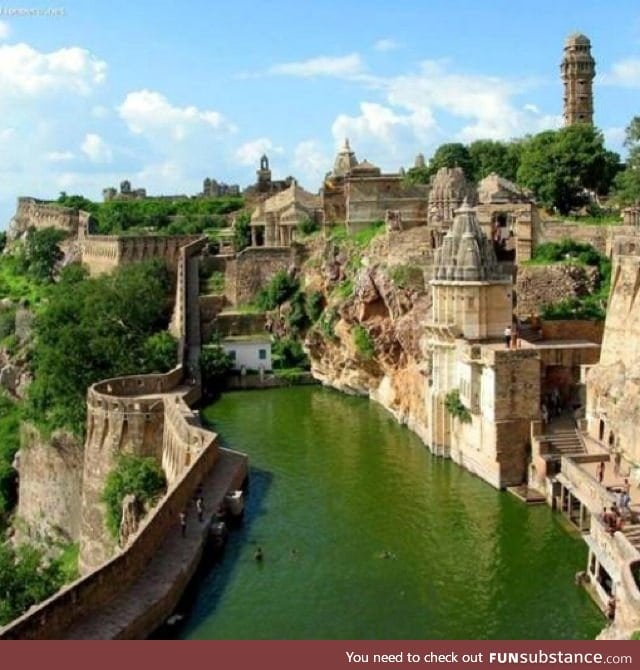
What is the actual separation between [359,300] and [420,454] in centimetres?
1310

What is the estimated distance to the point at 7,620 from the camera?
77.2ft

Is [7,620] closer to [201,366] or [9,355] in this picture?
[201,366]

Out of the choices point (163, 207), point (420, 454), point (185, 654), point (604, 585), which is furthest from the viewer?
point (163, 207)

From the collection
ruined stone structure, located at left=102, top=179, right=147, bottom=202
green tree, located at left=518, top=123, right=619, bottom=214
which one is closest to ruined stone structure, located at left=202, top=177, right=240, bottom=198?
ruined stone structure, located at left=102, top=179, right=147, bottom=202

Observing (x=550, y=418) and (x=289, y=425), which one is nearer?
(x=550, y=418)

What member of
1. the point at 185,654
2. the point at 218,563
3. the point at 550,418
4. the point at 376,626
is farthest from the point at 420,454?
the point at 185,654

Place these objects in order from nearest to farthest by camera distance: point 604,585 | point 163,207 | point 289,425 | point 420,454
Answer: point 604,585 → point 420,454 → point 289,425 → point 163,207

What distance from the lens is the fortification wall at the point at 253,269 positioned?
57.8 metres

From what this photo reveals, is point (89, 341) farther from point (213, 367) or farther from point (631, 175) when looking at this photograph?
point (631, 175)

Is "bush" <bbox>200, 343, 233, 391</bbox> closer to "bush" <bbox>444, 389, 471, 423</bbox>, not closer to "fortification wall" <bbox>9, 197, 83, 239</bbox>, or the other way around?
"bush" <bbox>444, 389, 471, 423</bbox>

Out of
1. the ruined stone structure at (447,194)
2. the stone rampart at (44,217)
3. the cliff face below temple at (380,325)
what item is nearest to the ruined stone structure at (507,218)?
the ruined stone structure at (447,194)

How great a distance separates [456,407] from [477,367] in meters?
2.09

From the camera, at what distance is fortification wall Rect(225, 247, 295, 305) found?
190ft

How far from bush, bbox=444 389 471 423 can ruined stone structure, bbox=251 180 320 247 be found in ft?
93.8
